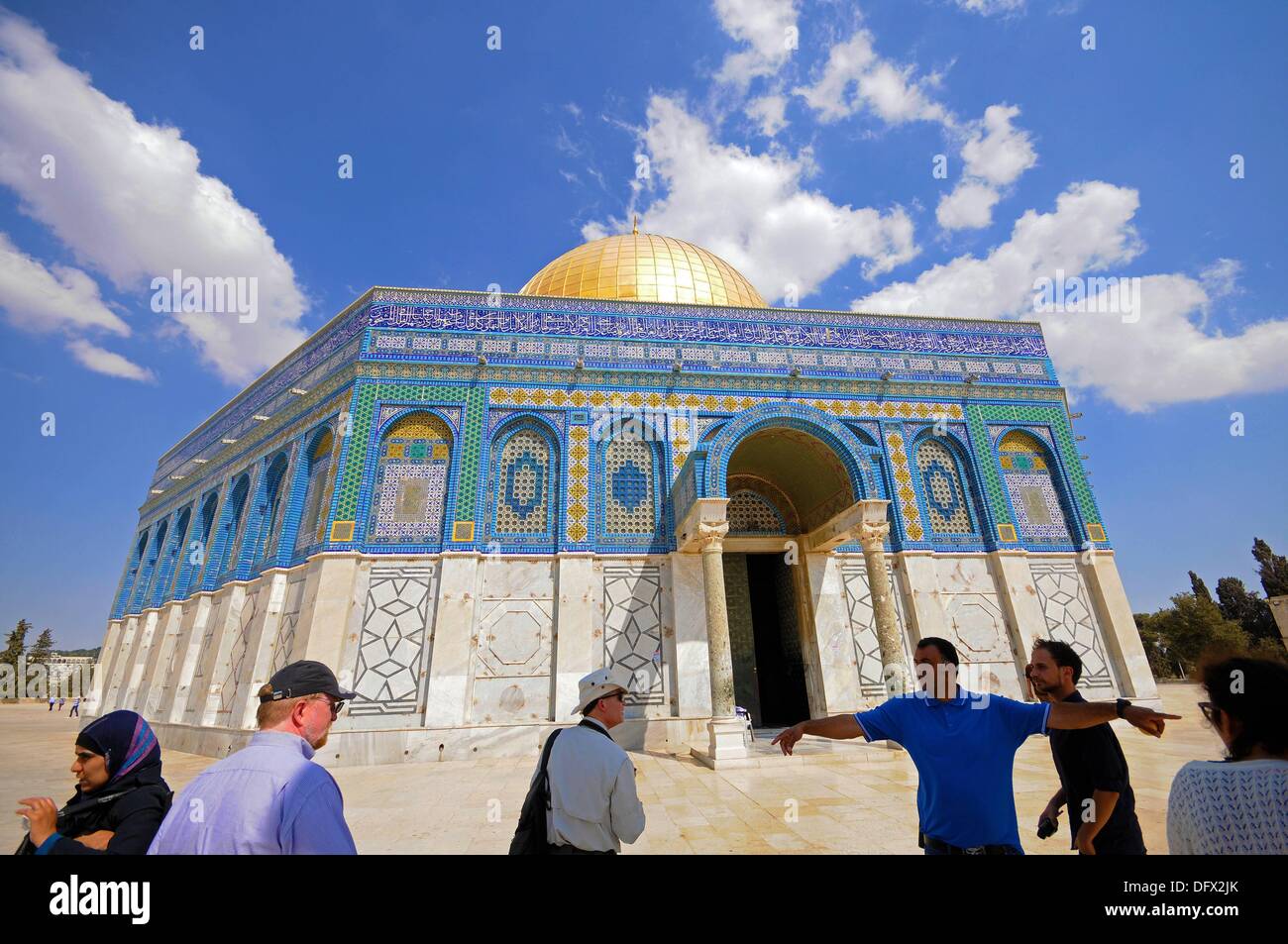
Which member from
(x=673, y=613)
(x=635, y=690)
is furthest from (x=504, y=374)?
(x=635, y=690)

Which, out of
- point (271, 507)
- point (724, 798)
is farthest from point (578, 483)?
point (271, 507)

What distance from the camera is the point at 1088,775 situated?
7.50 feet

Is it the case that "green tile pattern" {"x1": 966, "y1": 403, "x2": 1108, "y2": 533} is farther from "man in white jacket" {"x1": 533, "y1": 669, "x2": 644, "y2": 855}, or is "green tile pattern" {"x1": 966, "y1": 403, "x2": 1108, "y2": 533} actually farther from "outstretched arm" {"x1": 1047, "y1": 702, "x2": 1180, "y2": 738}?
"man in white jacket" {"x1": 533, "y1": 669, "x2": 644, "y2": 855}

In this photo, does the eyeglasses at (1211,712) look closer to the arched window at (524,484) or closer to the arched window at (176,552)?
the arched window at (524,484)

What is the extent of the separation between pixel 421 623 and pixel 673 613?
4489mm

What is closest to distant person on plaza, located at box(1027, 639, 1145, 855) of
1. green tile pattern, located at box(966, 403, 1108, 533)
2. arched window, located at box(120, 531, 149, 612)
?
green tile pattern, located at box(966, 403, 1108, 533)

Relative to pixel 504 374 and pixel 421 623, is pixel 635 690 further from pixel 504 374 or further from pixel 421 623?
pixel 504 374

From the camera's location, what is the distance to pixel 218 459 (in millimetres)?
14375

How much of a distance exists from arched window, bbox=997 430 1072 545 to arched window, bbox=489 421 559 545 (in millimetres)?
9893

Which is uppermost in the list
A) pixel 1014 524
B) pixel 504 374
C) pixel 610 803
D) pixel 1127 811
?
pixel 504 374

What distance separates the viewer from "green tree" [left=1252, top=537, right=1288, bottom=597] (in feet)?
82.5

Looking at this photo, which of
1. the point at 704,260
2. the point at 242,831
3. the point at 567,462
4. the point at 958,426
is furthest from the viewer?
the point at 704,260
